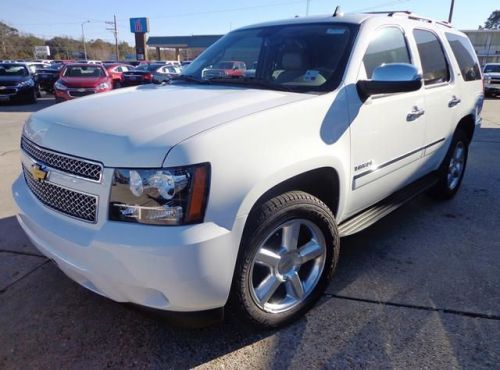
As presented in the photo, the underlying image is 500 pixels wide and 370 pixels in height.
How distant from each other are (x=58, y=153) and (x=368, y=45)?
2149 mm

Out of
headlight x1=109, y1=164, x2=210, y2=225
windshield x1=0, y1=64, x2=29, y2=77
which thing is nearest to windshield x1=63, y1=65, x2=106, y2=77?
windshield x1=0, y1=64, x2=29, y2=77

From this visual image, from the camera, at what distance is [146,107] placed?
2.31 meters

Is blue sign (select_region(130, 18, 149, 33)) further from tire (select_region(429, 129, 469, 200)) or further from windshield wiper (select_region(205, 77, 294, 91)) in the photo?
windshield wiper (select_region(205, 77, 294, 91))

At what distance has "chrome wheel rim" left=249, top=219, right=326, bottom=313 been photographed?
7.64 feet

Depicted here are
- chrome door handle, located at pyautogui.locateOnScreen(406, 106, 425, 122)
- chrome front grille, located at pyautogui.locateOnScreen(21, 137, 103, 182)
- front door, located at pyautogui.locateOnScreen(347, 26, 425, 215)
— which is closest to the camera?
chrome front grille, located at pyautogui.locateOnScreen(21, 137, 103, 182)

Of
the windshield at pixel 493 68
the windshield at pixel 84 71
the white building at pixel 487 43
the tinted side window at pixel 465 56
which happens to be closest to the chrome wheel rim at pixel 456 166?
the tinted side window at pixel 465 56

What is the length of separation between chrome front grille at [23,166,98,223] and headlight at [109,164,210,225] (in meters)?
0.18

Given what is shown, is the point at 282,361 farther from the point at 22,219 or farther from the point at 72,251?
the point at 22,219

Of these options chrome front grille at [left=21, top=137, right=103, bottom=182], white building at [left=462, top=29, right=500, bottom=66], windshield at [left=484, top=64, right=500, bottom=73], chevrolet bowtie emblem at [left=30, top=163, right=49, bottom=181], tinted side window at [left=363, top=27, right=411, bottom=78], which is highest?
white building at [left=462, top=29, right=500, bottom=66]

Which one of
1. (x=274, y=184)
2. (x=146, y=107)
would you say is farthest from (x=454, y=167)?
(x=146, y=107)

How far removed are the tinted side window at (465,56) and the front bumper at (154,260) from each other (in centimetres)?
351

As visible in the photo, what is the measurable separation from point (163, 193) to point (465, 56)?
4.08 meters

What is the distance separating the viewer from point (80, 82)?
13.9m

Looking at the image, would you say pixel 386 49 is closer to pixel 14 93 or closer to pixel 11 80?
pixel 14 93
